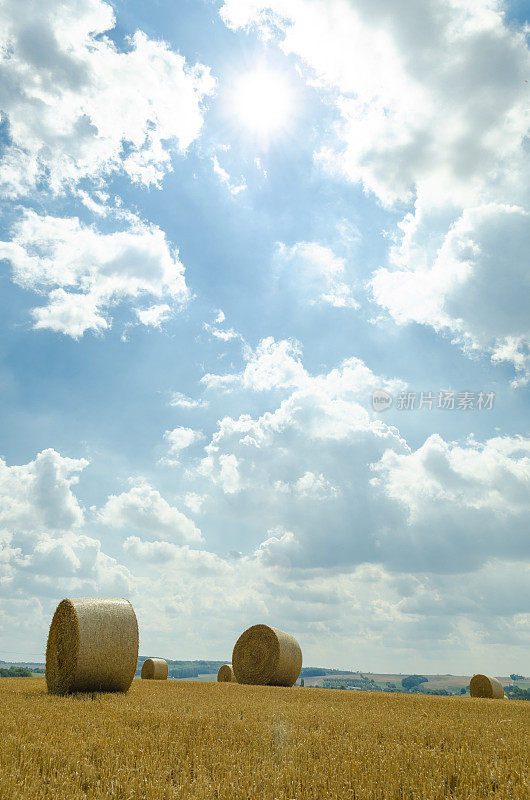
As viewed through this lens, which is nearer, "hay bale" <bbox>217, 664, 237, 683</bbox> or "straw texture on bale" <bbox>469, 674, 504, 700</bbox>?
"straw texture on bale" <bbox>469, 674, 504, 700</bbox>

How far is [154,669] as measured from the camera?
1041 inches

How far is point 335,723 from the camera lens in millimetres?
8359

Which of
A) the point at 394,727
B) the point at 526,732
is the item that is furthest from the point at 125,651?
the point at 526,732

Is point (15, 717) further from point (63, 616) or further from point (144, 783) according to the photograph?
point (63, 616)

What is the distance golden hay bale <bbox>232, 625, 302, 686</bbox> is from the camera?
2036cm

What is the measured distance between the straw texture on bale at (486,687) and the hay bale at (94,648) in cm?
1788

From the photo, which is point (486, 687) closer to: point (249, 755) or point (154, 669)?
point (154, 669)

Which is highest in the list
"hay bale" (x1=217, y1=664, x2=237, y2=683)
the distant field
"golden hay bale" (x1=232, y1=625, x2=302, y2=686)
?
"golden hay bale" (x1=232, y1=625, x2=302, y2=686)

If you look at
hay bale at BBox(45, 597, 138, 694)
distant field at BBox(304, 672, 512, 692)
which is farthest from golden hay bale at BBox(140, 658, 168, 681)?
distant field at BBox(304, 672, 512, 692)

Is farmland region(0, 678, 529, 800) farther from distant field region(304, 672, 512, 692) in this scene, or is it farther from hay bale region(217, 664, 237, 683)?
distant field region(304, 672, 512, 692)

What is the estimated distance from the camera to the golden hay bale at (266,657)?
20359mm

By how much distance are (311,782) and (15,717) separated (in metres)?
4.92

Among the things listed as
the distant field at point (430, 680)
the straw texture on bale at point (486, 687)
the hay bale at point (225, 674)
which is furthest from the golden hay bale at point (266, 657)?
the distant field at point (430, 680)

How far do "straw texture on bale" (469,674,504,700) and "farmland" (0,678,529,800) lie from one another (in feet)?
56.4
